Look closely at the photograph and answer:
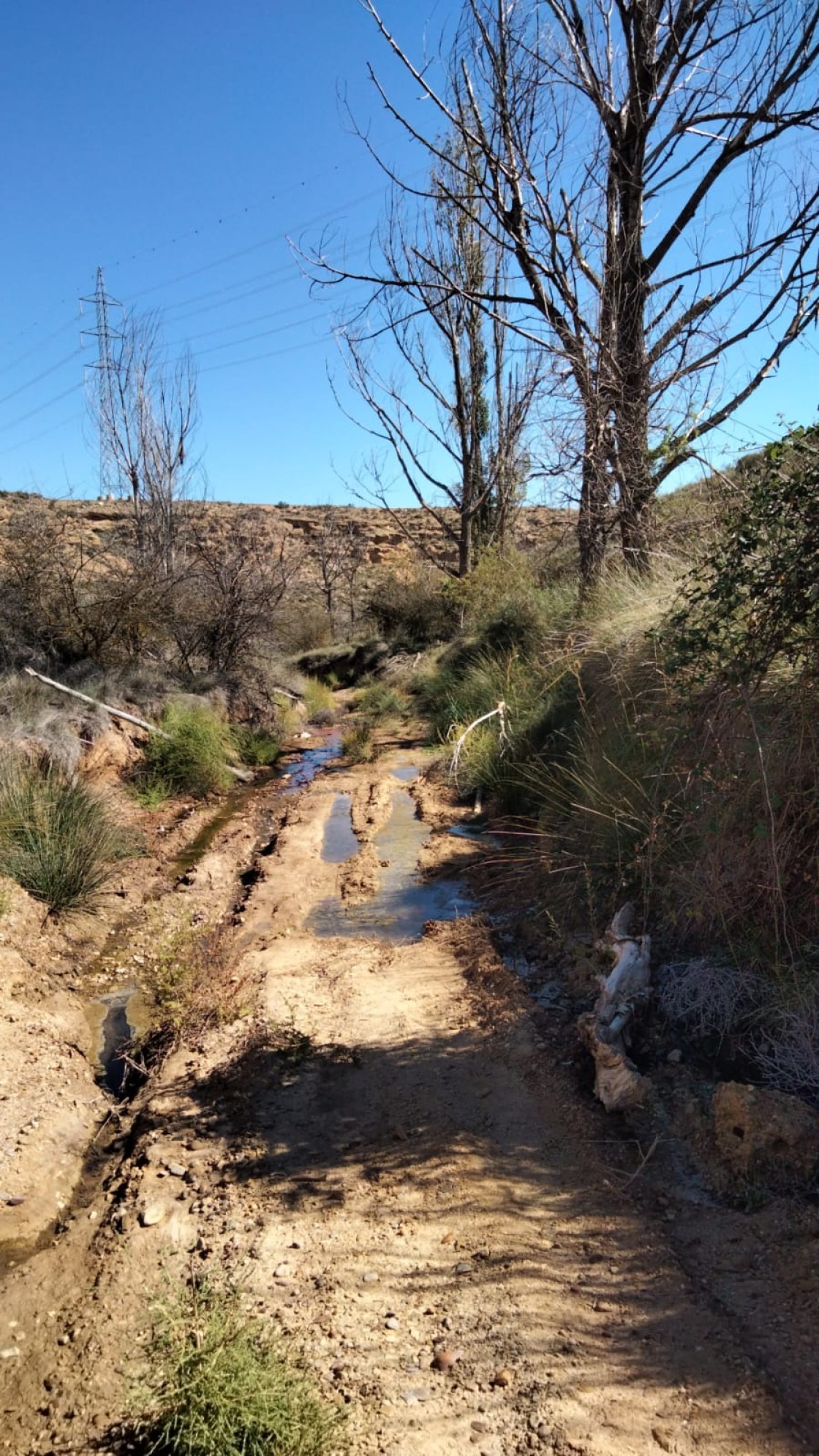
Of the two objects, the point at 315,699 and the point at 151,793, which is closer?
the point at 151,793

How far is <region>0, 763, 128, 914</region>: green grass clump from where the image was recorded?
6.57 m

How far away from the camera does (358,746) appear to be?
13.3 m

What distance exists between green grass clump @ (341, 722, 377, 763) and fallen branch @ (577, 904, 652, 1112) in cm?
857

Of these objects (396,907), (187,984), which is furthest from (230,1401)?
(396,907)

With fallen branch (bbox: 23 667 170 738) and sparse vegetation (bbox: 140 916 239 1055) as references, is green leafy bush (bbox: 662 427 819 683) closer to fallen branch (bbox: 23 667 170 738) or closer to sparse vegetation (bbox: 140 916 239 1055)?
sparse vegetation (bbox: 140 916 239 1055)

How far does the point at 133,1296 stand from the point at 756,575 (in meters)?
3.93

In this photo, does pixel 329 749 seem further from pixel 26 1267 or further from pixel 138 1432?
pixel 138 1432

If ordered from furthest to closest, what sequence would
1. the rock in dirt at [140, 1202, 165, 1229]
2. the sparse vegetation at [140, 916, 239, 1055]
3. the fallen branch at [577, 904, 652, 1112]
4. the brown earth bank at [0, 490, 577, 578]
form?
the brown earth bank at [0, 490, 577, 578] → the sparse vegetation at [140, 916, 239, 1055] → the fallen branch at [577, 904, 652, 1112] → the rock in dirt at [140, 1202, 165, 1229]

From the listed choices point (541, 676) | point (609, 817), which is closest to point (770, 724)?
point (609, 817)

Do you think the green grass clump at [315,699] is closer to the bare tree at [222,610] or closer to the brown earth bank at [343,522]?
the bare tree at [222,610]

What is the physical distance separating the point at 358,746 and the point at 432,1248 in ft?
34.3

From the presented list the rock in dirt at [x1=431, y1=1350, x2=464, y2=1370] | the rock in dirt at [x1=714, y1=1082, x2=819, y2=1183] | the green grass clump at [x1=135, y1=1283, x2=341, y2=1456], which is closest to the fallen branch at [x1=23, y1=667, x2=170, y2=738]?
the green grass clump at [x1=135, y1=1283, x2=341, y2=1456]

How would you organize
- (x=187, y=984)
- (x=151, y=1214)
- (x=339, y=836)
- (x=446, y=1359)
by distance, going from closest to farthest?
(x=446, y=1359) < (x=151, y=1214) < (x=187, y=984) < (x=339, y=836)

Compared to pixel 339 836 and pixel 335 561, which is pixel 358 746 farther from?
pixel 335 561
